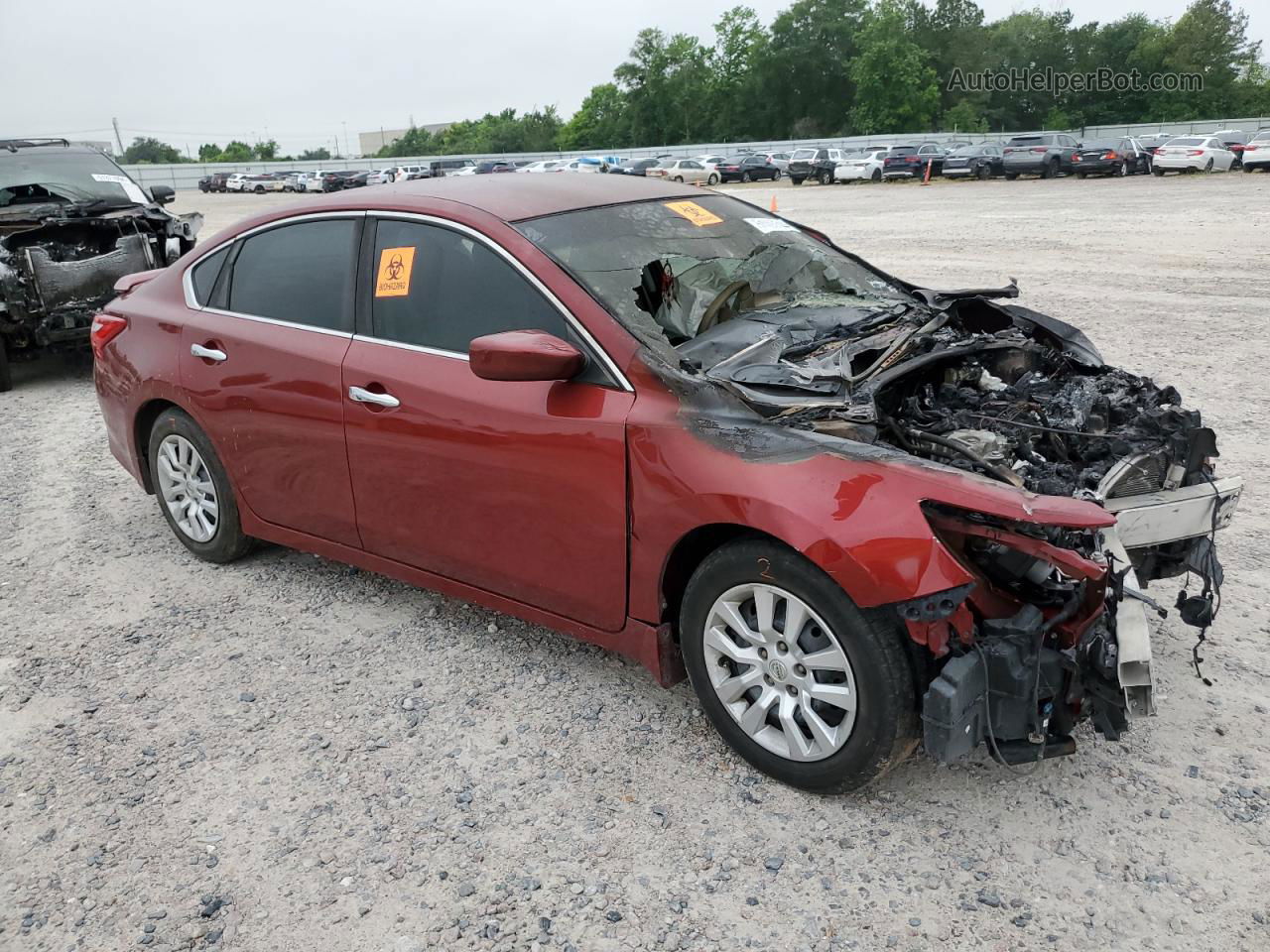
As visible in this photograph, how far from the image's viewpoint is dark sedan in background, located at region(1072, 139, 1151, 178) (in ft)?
102

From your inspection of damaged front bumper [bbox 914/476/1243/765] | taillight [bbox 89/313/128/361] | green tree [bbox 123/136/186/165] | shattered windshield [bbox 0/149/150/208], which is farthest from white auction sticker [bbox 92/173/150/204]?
green tree [bbox 123/136/186/165]

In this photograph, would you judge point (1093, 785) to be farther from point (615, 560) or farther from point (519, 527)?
point (519, 527)

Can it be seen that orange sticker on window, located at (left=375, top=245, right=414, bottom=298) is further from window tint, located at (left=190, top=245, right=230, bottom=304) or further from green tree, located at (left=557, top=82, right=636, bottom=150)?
green tree, located at (left=557, top=82, right=636, bottom=150)

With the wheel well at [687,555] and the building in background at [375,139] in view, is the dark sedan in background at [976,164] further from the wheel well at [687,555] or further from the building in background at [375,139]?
the building in background at [375,139]

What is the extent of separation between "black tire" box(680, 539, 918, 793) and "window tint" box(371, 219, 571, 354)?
0.98 metres

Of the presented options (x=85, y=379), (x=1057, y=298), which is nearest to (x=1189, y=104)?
(x=1057, y=298)

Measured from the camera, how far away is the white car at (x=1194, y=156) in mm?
29812

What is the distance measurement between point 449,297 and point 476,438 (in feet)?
1.85

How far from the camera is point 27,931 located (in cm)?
263

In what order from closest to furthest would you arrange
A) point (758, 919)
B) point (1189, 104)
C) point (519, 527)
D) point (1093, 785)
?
1. point (758, 919)
2. point (1093, 785)
3. point (519, 527)
4. point (1189, 104)

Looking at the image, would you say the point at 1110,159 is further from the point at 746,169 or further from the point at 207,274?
the point at 207,274

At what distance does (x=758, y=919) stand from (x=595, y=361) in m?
1.71

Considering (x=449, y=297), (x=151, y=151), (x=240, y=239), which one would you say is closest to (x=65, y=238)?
(x=240, y=239)

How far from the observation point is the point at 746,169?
137 ft
